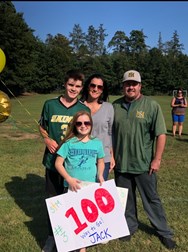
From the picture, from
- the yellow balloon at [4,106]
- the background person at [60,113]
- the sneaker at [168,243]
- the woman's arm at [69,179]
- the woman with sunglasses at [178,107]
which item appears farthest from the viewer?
the woman with sunglasses at [178,107]

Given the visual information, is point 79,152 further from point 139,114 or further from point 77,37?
point 77,37

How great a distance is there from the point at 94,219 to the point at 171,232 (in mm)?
1187

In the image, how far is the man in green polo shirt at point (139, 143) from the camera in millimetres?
3521

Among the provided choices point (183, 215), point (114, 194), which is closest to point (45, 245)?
point (114, 194)

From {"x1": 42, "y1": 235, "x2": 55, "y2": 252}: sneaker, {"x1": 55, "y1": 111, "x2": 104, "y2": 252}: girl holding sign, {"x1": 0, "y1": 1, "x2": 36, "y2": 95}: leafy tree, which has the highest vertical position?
{"x1": 0, "y1": 1, "x2": 36, "y2": 95}: leafy tree

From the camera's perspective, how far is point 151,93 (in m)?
59.3

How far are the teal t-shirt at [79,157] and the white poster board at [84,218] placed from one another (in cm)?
15

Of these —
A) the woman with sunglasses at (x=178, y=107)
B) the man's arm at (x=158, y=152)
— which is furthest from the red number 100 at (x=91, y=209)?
the woman with sunglasses at (x=178, y=107)

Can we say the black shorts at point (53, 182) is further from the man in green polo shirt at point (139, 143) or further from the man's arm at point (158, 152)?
the man's arm at point (158, 152)

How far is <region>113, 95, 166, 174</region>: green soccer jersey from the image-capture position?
351 cm

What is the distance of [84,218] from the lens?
312 centimetres

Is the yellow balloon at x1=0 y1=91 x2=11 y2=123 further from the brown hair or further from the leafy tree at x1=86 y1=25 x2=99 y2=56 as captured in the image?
the leafy tree at x1=86 y1=25 x2=99 y2=56

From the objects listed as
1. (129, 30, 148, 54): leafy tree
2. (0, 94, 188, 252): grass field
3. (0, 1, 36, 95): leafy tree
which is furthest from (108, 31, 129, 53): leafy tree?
(0, 94, 188, 252): grass field

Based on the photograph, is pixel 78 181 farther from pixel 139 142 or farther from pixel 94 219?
pixel 139 142
